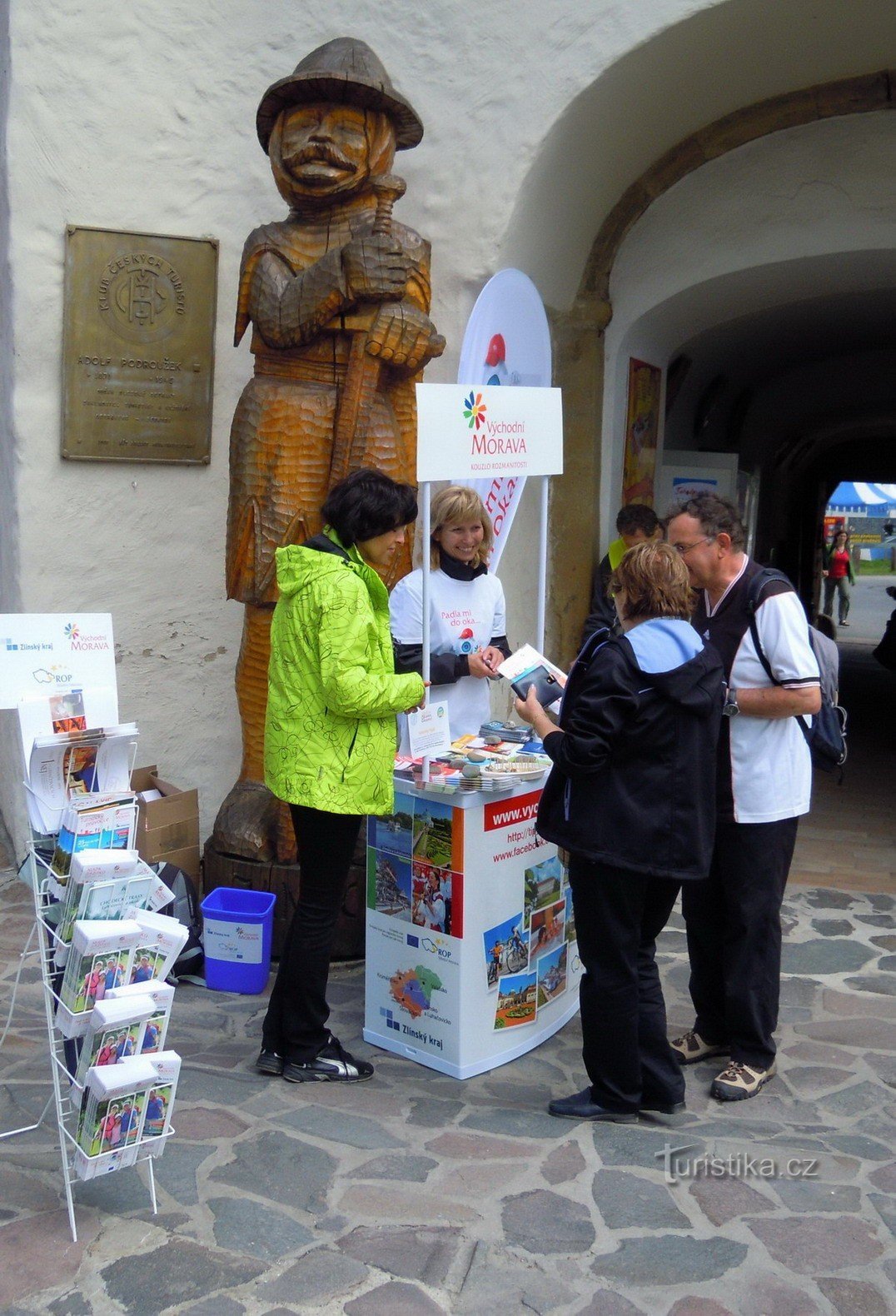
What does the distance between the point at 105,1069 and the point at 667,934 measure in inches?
105

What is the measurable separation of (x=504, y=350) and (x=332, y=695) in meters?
1.73

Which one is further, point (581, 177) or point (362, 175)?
point (581, 177)

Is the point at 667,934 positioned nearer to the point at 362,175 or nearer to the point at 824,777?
the point at 362,175

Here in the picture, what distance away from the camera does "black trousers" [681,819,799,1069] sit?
335 centimetres

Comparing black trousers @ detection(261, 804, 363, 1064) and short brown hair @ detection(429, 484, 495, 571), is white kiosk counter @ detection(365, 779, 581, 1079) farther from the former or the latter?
short brown hair @ detection(429, 484, 495, 571)

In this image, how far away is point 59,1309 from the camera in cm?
238

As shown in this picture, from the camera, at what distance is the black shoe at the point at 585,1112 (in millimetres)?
3211

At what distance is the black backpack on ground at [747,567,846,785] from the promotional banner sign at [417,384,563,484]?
78 centimetres

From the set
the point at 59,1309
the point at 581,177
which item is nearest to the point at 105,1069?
the point at 59,1309

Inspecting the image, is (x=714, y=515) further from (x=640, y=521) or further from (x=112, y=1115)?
(x=112, y=1115)

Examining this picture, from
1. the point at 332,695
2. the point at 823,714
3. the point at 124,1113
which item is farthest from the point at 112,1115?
the point at 823,714

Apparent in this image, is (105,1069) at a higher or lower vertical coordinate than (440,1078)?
higher

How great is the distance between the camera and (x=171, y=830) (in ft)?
14.8

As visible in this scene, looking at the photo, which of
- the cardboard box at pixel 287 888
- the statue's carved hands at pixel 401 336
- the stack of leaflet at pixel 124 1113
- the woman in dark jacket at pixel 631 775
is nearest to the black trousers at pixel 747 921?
the woman in dark jacket at pixel 631 775
